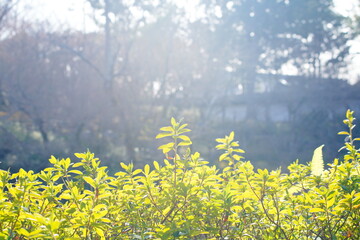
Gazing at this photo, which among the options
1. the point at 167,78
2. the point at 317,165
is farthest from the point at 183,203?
the point at 167,78

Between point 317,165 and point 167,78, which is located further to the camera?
point 167,78

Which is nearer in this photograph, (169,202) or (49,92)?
(169,202)

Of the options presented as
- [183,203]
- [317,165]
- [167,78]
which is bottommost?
[183,203]

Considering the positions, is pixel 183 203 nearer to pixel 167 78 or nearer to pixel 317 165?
pixel 317 165

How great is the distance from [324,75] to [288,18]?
177 inches

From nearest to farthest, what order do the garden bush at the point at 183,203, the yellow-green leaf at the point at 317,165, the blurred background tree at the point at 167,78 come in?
the garden bush at the point at 183,203
the yellow-green leaf at the point at 317,165
the blurred background tree at the point at 167,78

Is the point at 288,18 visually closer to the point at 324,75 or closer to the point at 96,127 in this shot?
the point at 324,75

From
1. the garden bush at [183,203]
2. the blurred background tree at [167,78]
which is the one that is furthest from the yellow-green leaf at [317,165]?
the blurred background tree at [167,78]

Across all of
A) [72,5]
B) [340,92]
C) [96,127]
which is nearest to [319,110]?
[340,92]

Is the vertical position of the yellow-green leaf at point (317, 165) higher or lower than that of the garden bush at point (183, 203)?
higher

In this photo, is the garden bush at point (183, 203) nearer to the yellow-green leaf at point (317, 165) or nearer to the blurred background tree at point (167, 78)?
the yellow-green leaf at point (317, 165)

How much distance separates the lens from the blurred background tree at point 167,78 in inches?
685

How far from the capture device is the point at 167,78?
77.3 feet

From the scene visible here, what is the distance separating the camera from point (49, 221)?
125 cm
